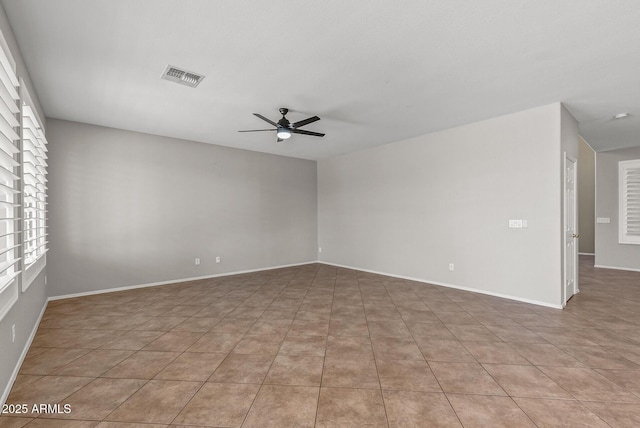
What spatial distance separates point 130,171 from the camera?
17.0ft

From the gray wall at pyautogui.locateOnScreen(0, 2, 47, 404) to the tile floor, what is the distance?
13 cm

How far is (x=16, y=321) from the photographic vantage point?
2.44 metres

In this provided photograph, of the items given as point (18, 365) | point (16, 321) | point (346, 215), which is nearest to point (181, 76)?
point (16, 321)

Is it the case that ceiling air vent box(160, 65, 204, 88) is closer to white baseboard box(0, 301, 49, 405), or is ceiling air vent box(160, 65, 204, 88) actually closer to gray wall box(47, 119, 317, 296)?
gray wall box(47, 119, 317, 296)

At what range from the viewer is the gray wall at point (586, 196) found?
8.96m

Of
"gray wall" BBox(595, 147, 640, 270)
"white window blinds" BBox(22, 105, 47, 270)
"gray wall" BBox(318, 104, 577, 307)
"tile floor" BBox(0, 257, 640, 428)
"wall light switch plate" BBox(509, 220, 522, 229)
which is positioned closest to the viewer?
"tile floor" BBox(0, 257, 640, 428)

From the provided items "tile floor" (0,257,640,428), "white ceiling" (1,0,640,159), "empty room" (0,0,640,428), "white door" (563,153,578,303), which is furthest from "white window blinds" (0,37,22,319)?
"white door" (563,153,578,303)

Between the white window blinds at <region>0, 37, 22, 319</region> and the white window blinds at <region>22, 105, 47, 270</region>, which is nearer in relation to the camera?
the white window blinds at <region>0, 37, 22, 319</region>

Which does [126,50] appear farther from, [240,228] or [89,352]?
[240,228]

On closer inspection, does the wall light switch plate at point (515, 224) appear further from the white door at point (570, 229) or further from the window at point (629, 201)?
the window at point (629, 201)

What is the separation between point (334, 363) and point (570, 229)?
4228 mm

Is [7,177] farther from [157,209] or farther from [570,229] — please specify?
[570,229]

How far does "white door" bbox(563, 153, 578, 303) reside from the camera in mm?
4199

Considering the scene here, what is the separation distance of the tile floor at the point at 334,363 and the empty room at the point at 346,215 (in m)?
0.02
